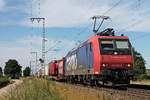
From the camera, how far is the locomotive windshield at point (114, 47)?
83.6ft

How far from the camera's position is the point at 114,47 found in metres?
25.7

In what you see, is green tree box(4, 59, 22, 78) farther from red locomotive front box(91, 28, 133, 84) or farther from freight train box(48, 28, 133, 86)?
red locomotive front box(91, 28, 133, 84)

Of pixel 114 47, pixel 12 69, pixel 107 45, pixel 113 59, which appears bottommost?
pixel 113 59

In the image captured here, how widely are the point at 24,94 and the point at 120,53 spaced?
13.2 m

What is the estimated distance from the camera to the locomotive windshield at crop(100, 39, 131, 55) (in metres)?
25.5

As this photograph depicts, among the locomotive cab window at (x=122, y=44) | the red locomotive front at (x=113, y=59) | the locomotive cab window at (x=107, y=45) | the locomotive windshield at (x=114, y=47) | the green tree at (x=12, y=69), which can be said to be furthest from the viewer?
the green tree at (x=12, y=69)

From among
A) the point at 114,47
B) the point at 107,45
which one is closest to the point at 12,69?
the point at 107,45

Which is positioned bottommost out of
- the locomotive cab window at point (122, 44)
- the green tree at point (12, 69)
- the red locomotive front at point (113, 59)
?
the red locomotive front at point (113, 59)

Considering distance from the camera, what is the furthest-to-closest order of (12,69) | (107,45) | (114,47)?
(12,69), (107,45), (114,47)

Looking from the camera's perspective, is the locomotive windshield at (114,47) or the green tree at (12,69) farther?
the green tree at (12,69)

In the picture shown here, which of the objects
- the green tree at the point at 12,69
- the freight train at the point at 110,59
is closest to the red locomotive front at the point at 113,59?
the freight train at the point at 110,59

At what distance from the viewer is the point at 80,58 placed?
103 feet

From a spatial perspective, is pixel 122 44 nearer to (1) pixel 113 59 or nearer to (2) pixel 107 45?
(2) pixel 107 45

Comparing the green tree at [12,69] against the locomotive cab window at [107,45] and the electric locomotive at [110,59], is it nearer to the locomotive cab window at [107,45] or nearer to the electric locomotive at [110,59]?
the electric locomotive at [110,59]
